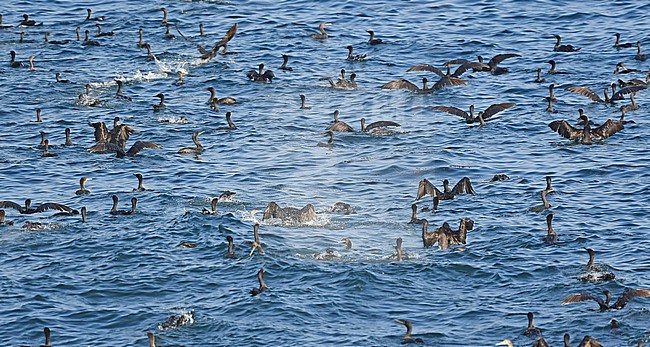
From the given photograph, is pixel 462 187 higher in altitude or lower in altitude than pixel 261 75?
lower

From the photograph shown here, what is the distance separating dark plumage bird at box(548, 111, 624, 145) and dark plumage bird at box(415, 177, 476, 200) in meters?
5.17

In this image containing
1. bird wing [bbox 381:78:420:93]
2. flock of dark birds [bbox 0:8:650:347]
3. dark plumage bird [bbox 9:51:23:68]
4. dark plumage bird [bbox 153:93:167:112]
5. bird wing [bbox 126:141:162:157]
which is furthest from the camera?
dark plumage bird [bbox 9:51:23:68]

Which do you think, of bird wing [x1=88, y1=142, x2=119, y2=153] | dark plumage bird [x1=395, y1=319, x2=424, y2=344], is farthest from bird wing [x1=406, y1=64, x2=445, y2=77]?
dark plumage bird [x1=395, y1=319, x2=424, y2=344]

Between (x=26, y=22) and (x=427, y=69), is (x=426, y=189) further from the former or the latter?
(x=26, y=22)

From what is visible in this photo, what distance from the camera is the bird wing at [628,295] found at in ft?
71.9

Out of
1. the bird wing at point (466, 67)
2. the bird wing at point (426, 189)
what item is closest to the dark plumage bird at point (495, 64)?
the bird wing at point (466, 67)

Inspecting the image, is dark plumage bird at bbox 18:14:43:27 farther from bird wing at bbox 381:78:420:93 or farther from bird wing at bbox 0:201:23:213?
bird wing at bbox 0:201:23:213

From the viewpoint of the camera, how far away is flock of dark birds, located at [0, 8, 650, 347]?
922 inches

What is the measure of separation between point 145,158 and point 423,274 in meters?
11.1

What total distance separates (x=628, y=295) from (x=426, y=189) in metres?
7.25

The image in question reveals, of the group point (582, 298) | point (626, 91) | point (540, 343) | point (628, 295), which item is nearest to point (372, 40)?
point (626, 91)

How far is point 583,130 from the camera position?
32688 mm

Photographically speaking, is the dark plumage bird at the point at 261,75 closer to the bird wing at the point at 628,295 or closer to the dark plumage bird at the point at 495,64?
the dark plumage bird at the point at 495,64

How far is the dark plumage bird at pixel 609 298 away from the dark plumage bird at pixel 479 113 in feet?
41.8
